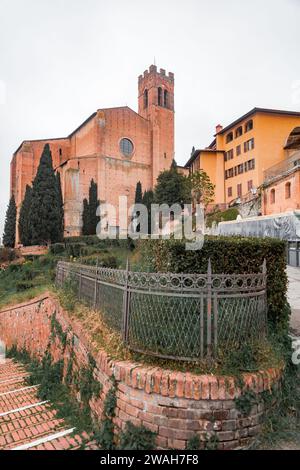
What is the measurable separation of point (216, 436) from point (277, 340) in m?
1.75

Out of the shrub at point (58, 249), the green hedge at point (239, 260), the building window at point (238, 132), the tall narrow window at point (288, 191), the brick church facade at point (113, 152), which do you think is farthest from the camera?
the brick church facade at point (113, 152)

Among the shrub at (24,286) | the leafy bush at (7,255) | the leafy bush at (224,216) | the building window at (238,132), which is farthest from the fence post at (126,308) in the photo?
the building window at (238,132)

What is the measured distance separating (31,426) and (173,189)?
93.3ft

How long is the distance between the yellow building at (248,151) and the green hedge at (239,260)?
23654 millimetres

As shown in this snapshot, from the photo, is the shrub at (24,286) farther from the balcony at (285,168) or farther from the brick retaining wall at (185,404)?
the balcony at (285,168)

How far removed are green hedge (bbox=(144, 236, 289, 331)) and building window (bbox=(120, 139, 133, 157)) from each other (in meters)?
39.5

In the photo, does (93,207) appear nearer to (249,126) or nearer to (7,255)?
(7,255)

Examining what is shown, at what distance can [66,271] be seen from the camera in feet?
25.2

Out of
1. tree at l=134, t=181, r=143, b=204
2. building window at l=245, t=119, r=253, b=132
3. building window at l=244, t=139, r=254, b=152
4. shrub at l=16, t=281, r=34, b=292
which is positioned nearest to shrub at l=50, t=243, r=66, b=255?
A: shrub at l=16, t=281, r=34, b=292

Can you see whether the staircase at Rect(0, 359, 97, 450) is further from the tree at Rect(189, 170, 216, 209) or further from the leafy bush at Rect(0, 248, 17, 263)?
the tree at Rect(189, 170, 216, 209)

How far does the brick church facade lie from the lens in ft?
125

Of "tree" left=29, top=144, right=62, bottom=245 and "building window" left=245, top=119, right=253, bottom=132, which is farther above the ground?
"building window" left=245, top=119, right=253, bottom=132

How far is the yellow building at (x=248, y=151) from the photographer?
29.4 meters

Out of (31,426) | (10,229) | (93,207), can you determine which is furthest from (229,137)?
(31,426)
